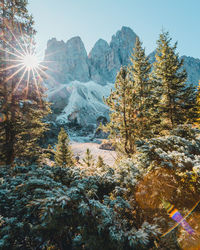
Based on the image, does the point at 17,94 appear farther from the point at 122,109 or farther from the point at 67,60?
the point at 67,60

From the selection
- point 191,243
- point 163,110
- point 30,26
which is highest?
point 30,26

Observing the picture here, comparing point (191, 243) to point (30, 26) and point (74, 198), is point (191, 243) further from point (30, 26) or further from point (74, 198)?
point (30, 26)

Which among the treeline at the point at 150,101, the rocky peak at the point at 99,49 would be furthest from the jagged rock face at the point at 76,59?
the treeline at the point at 150,101

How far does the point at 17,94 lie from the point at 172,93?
11.2 metres

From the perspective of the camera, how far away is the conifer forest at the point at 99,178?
2.26 meters

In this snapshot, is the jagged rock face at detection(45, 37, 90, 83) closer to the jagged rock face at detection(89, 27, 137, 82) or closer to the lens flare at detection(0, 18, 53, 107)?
the jagged rock face at detection(89, 27, 137, 82)

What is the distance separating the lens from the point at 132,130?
8.65 metres

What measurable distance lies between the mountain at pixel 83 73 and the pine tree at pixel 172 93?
2697 inches

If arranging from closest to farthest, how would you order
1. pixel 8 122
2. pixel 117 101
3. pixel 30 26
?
pixel 8 122 < pixel 30 26 < pixel 117 101

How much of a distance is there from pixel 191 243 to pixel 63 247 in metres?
2.50

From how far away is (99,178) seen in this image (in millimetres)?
4098

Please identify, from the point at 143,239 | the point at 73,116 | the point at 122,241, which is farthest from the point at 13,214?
the point at 73,116

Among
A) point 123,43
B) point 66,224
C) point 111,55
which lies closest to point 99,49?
point 111,55

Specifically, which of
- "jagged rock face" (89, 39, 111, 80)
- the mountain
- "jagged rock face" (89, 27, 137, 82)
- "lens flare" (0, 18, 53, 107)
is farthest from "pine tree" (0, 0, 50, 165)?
"jagged rock face" (89, 39, 111, 80)
